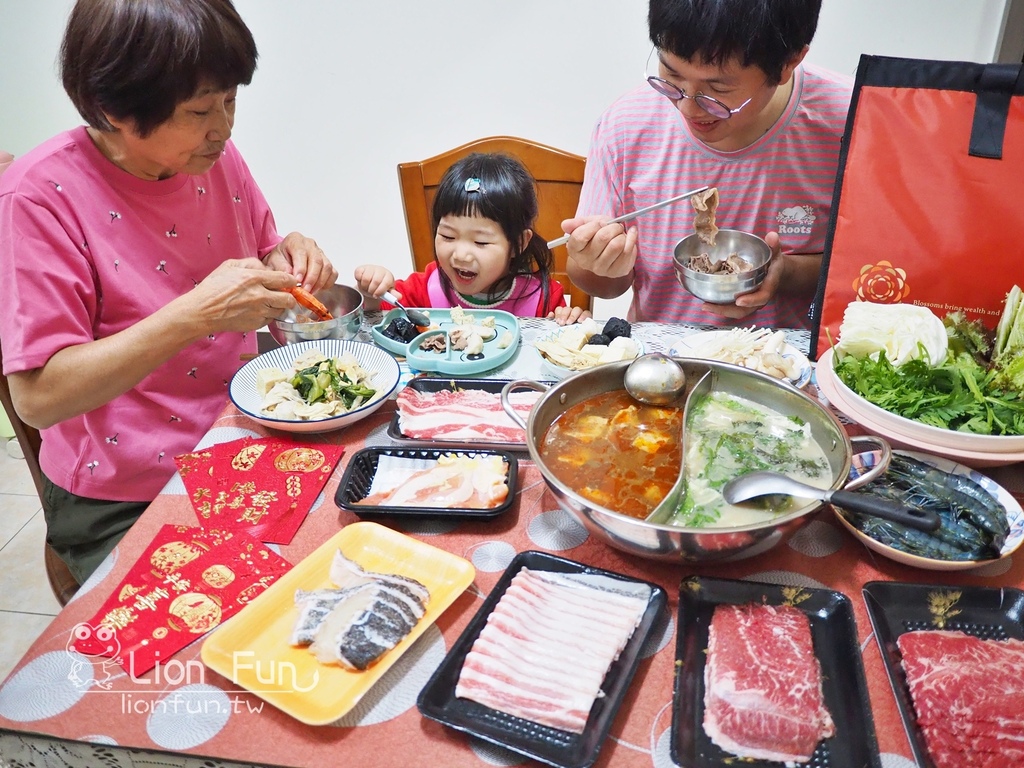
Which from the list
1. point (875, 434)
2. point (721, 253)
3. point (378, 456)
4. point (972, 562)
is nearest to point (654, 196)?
point (721, 253)

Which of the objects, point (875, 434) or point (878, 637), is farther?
point (875, 434)

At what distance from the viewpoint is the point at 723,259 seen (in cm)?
235

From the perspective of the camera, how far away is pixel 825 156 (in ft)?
8.02

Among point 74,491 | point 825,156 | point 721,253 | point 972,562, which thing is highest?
point 825,156

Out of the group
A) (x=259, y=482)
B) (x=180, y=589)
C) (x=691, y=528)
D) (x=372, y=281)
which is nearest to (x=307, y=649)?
(x=180, y=589)

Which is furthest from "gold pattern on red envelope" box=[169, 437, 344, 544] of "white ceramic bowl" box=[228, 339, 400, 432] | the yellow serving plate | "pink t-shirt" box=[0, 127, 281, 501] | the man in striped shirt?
the man in striped shirt

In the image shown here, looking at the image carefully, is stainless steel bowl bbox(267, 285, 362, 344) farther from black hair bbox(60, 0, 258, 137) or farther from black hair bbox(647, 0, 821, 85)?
black hair bbox(647, 0, 821, 85)

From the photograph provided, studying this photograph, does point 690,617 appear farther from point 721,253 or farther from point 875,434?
point 721,253

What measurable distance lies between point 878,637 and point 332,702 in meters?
0.93

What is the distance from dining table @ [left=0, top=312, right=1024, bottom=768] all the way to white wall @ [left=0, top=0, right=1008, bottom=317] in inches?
135

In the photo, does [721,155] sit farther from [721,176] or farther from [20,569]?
[20,569]

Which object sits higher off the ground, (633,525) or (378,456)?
(633,525)

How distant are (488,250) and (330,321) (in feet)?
2.76

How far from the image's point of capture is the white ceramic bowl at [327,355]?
68.1 inches
